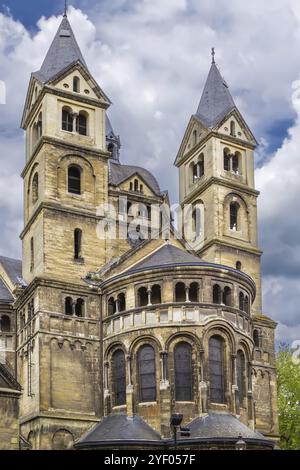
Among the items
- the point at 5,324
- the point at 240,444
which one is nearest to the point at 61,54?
the point at 5,324

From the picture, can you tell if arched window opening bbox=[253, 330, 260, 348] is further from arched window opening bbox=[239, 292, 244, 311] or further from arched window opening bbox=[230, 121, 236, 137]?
arched window opening bbox=[230, 121, 236, 137]

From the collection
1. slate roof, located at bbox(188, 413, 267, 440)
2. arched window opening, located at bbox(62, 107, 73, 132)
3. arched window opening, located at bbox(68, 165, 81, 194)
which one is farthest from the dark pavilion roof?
slate roof, located at bbox(188, 413, 267, 440)

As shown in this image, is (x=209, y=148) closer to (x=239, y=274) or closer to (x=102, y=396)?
(x=239, y=274)

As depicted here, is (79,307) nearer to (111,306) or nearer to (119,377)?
(111,306)

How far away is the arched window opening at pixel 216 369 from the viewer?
161 feet

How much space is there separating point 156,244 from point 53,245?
724 centimetres

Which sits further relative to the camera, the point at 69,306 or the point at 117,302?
the point at 69,306

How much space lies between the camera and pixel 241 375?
51.2 m

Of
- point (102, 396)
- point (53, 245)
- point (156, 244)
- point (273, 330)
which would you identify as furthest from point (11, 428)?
point (273, 330)

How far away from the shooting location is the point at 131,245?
191 feet

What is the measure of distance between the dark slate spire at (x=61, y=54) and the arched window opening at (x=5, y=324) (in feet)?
55.0

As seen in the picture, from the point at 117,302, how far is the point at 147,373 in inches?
202
